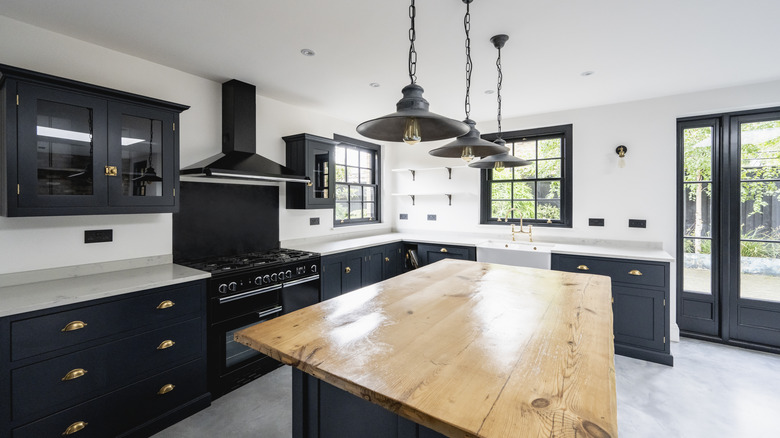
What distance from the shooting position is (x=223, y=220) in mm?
3092

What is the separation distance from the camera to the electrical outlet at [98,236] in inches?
90.0

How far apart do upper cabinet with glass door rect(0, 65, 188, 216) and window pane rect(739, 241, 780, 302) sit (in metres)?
5.31

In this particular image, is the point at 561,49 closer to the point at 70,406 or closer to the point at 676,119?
the point at 676,119

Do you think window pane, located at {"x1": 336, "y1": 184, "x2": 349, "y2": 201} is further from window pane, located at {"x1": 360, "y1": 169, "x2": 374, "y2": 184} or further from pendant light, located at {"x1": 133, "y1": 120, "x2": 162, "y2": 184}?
pendant light, located at {"x1": 133, "y1": 120, "x2": 162, "y2": 184}

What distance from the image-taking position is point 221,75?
2.88m

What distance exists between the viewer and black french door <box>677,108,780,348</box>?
3.21 m

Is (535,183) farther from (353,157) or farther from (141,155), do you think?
(141,155)

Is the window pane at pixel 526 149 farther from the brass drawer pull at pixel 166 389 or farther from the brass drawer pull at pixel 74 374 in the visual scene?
the brass drawer pull at pixel 74 374

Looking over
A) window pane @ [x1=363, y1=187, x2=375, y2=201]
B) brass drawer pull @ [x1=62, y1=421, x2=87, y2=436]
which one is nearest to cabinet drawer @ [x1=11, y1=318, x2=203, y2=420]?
brass drawer pull @ [x1=62, y1=421, x2=87, y2=436]

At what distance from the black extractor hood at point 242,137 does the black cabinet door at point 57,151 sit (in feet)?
2.44

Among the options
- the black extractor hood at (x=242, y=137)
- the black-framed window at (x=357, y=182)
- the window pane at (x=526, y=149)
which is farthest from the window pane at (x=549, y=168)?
the black extractor hood at (x=242, y=137)

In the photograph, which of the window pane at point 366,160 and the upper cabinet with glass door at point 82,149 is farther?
the window pane at point 366,160

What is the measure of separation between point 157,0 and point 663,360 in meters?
4.67

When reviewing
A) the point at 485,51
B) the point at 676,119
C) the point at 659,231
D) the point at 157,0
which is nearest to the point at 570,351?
the point at 485,51
